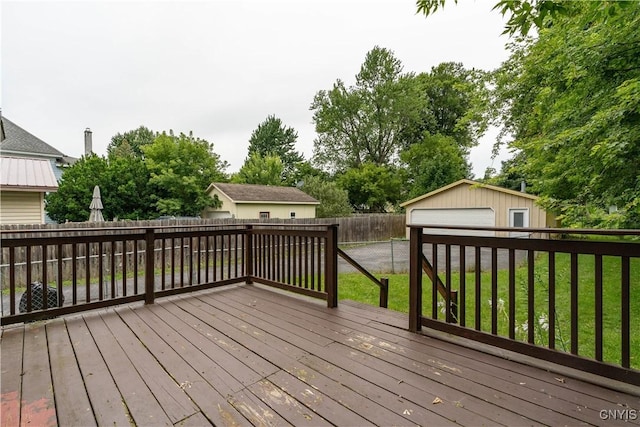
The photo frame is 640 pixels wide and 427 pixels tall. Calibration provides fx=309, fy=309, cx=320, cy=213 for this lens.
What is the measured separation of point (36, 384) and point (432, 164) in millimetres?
18253

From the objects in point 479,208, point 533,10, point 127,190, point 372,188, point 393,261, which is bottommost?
point 393,261

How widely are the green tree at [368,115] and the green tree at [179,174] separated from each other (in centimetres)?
1138

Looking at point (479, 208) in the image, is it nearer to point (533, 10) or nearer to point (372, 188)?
point (372, 188)

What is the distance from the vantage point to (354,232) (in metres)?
15.1

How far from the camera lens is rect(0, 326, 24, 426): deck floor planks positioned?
5.12ft

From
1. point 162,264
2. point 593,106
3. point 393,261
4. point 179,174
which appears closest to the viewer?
point 162,264

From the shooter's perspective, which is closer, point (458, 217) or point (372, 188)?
point (458, 217)

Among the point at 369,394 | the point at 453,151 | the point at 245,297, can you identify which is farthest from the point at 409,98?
the point at 369,394

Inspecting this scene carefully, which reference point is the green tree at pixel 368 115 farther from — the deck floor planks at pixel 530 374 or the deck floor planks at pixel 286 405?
the deck floor planks at pixel 286 405

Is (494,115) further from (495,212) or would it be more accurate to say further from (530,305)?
(530,305)

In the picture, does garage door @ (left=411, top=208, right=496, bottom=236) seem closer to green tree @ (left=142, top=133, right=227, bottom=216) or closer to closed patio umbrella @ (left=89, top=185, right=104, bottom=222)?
green tree @ (left=142, top=133, right=227, bottom=216)

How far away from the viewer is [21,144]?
14.9m

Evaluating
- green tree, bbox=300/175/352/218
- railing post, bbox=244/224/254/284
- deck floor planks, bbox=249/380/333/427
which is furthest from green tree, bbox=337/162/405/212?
deck floor planks, bbox=249/380/333/427

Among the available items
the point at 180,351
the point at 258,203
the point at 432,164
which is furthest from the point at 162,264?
the point at 432,164
